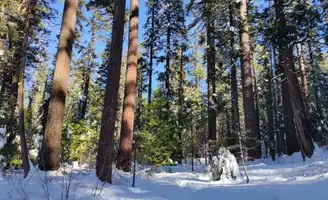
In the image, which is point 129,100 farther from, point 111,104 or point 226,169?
point 226,169

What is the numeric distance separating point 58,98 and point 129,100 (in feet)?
10.1

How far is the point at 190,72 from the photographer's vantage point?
1029 inches

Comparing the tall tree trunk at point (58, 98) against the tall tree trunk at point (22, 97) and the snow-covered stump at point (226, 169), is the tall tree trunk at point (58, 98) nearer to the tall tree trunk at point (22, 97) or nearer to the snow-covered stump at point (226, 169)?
the tall tree trunk at point (22, 97)

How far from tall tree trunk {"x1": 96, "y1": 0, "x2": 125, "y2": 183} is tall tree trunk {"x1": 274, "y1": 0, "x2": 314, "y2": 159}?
6096mm

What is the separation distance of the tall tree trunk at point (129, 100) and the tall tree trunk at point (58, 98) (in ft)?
8.95

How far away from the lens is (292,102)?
9453 mm

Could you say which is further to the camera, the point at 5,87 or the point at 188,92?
the point at 188,92

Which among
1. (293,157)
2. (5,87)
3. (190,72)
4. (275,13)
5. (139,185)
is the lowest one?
(139,185)

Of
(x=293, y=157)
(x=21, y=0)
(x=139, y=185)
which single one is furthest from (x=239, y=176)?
(x=21, y=0)

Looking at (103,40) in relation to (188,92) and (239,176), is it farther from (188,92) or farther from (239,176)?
(239,176)

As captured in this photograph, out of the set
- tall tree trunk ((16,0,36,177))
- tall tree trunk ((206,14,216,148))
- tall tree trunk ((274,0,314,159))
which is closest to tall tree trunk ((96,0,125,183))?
tall tree trunk ((16,0,36,177))

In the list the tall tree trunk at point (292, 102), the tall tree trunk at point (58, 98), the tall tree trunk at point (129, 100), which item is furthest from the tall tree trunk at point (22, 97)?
the tall tree trunk at point (292, 102)

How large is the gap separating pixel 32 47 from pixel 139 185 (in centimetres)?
1014

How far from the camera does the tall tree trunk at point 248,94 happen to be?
10.1m
